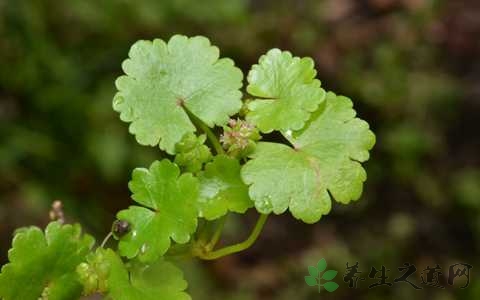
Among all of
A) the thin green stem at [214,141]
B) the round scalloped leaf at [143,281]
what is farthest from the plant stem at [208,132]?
the round scalloped leaf at [143,281]

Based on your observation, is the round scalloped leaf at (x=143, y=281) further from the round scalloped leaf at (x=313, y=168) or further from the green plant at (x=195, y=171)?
the round scalloped leaf at (x=313, y=168)

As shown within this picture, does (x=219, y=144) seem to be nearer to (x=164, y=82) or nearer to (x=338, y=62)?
(x=164, y=82)

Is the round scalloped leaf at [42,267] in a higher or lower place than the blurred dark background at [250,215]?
higher

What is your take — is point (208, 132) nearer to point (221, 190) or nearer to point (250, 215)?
point (221, 190)

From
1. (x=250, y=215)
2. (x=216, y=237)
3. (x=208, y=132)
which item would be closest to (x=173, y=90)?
(x=208, y=132)

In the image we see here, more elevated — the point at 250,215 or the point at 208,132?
the point at 208,132

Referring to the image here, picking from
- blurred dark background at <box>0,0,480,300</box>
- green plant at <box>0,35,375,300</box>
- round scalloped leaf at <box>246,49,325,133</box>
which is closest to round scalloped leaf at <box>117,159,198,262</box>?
green plant at <box>0,35,375,300</box>

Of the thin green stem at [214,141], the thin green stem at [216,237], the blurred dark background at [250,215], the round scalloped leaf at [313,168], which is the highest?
the thin green stem at [214,141]

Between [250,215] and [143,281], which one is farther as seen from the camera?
[250,215]
